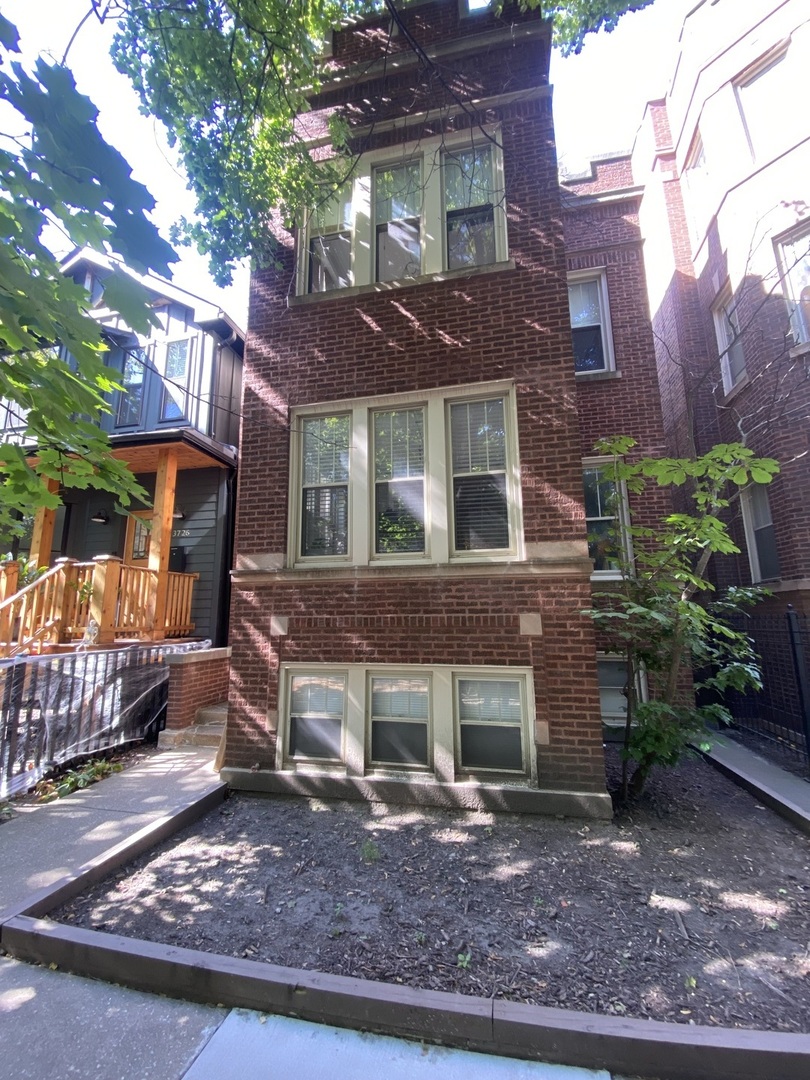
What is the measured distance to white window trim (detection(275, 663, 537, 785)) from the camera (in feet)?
15.2

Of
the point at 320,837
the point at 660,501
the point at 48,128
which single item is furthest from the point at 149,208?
the point at 660,501

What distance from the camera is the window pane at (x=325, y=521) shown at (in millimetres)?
5453

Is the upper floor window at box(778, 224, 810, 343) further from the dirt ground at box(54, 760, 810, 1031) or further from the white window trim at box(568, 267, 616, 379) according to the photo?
the dirt ground at box(54, 760, 810, 1031)

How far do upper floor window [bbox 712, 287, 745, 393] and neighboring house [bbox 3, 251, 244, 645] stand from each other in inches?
345

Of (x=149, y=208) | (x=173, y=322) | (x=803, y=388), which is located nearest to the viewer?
(x=149, y=208)

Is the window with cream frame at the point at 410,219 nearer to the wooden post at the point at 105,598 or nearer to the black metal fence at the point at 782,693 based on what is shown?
the wooden post at the point at 105,598

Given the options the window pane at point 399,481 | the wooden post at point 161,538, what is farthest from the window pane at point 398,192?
the wooden post at point 161,538

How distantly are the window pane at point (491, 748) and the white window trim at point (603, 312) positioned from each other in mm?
5801

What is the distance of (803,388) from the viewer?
7.04 m

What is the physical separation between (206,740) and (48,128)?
6.29m

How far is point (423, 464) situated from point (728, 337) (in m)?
7.24

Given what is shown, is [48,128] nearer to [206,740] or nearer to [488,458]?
[488,458]

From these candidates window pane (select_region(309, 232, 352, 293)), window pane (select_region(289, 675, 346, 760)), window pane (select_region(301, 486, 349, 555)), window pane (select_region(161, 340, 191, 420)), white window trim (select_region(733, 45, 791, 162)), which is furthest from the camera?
window pane (select_region(161, 340, 191, 420))

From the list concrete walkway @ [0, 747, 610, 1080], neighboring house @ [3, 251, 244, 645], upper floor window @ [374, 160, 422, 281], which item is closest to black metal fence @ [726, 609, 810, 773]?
concrete walkway @ [0, 747, 610, 1080]
